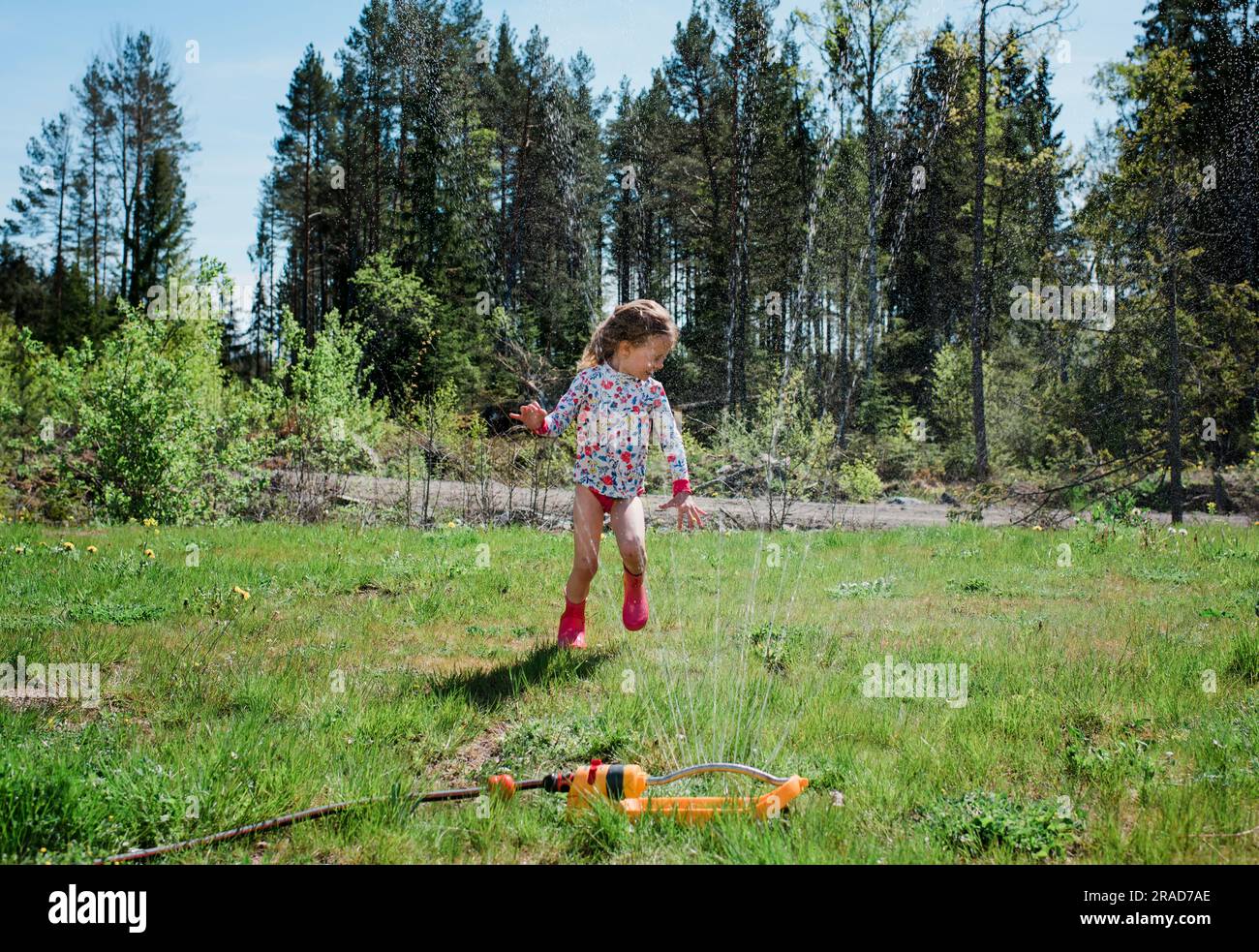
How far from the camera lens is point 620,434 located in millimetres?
4789

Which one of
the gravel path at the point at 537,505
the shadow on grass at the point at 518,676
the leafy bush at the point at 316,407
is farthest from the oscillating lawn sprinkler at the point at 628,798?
the leafy bush at the point at 316,407

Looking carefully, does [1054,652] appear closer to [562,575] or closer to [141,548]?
[562,575]

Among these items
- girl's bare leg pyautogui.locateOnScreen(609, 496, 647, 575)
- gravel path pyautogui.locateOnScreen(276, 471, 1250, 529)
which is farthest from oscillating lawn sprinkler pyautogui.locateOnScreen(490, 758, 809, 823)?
gravel path pyautogui.locateOnScreen(276, 471, 1250, 529)

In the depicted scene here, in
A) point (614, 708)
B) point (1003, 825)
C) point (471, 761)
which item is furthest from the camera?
point (614, 708)

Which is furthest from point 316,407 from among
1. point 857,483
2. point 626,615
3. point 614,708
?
point 857,483

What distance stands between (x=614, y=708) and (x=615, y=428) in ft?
6.01

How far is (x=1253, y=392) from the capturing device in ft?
50.2

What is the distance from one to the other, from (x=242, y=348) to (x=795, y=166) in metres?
41.0

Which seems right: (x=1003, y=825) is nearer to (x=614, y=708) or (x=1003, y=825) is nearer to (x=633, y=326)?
(x=614, y=708)

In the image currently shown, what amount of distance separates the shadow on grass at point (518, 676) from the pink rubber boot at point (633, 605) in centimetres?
25

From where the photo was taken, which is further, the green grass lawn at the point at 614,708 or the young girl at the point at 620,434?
the young girl at the point at 620,434

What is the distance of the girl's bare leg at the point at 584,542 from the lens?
4.64 metres

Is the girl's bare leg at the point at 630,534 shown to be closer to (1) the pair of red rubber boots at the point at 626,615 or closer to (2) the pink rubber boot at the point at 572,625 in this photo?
(1) the pair of red rubber boots at the point at 626,615

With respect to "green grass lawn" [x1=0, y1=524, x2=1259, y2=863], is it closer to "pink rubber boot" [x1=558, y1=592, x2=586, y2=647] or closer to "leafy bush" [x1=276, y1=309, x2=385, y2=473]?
"pink rubber boot" [x1=558, y1=592, x2=586, y2=647]
